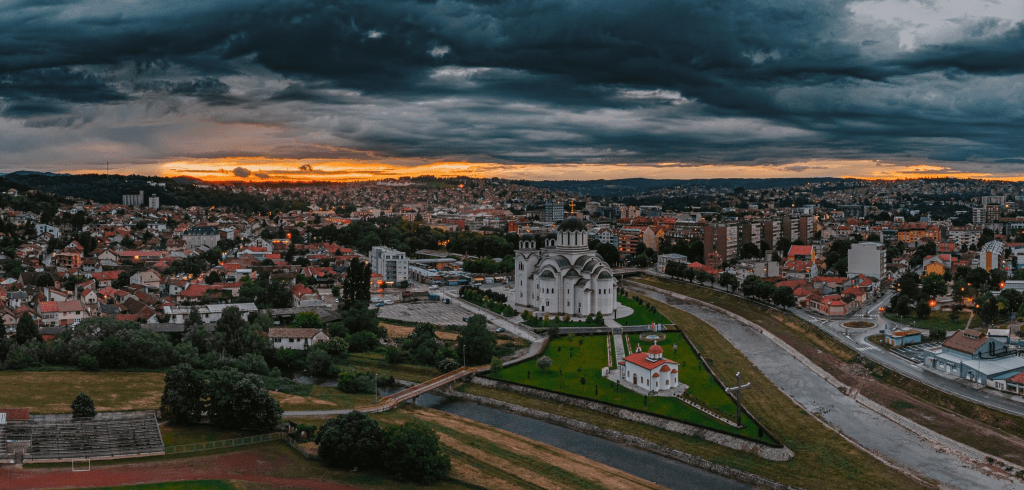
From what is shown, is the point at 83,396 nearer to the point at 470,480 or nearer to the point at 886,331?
the point at 470,480

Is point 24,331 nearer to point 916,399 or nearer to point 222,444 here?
point 222,444

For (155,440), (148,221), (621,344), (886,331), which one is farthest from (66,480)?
(148,221)

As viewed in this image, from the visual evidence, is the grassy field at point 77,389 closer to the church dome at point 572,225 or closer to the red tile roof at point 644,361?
the red tile roof at point 644,361

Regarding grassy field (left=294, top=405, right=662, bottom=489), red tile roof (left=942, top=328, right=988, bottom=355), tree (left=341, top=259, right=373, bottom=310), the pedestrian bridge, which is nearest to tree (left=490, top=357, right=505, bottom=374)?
the pedestrian bridge

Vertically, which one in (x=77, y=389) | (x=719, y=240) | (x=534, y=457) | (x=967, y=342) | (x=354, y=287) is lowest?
(x=534, y=457)

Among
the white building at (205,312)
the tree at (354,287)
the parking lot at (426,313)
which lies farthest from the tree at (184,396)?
the parking lot at (426,313)

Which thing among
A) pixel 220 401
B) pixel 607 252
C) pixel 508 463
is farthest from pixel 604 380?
pixel 607 252
